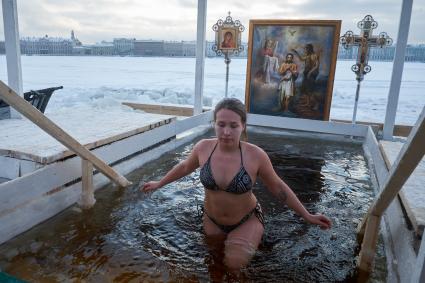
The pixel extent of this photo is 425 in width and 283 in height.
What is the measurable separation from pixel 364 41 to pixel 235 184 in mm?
5552

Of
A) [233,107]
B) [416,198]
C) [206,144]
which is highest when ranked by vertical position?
[233,107]

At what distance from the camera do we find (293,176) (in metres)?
4.90

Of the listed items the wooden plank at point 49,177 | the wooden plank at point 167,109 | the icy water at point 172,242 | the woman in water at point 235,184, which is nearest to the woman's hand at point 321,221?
the woman in water at point 235,184

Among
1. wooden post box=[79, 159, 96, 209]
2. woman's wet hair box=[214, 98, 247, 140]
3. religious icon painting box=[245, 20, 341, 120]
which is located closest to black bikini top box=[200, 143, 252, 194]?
woman's wet hair box=[214, 98, 247, 140]

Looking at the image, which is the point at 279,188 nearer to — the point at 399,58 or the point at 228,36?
the point at 399,58

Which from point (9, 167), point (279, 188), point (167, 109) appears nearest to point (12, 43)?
point (9, 167)

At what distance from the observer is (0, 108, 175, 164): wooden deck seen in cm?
348

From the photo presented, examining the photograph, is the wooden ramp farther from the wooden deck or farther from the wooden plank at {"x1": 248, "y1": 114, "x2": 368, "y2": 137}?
the wooden deck

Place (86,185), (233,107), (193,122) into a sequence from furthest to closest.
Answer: (193,122) < (86,185) < (233,107)

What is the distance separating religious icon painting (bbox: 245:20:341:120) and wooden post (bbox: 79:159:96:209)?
5054mm

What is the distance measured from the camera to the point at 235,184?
2.60 m

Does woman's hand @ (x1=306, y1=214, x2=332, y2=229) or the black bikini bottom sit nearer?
woman's hand @ (x1=306, y1=214, x2=332, y2=229)

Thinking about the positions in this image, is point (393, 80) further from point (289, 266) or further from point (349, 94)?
point (349, 94)

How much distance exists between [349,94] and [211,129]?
41.2 ft
